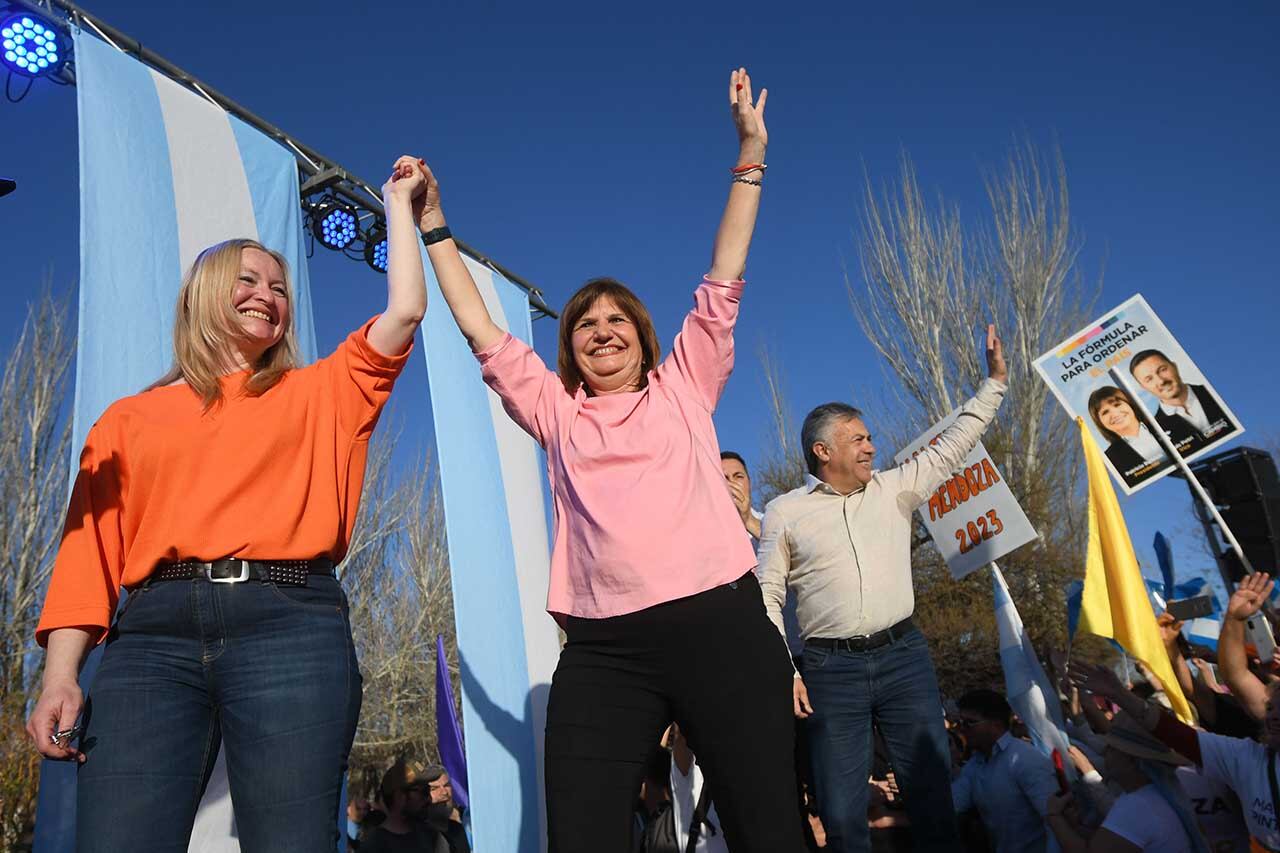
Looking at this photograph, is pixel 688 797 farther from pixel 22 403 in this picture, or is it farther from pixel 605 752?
pixel 22 403

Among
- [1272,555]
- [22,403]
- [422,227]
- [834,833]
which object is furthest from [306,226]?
[22,403]

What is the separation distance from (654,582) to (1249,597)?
255 cm

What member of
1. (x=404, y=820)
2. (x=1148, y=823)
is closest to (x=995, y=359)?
(x=1148, y=823)

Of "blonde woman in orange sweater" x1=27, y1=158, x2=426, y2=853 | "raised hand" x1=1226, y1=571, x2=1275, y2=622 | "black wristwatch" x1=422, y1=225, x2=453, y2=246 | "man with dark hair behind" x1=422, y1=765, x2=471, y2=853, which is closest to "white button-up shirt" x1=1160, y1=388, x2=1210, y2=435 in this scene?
"raised hand" x1=1226, y1=571, x2=1275, y2=622

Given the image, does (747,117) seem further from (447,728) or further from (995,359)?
(447,728)

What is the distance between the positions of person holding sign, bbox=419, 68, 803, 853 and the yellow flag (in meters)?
3.22

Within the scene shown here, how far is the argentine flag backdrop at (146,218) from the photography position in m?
2.84

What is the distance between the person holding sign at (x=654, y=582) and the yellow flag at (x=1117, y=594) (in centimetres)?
322

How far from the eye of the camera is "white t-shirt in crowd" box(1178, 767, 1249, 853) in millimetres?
3518

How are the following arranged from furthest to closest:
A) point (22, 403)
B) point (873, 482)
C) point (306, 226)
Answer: point (22, 403) → point (306, 226) → point (873, 482)

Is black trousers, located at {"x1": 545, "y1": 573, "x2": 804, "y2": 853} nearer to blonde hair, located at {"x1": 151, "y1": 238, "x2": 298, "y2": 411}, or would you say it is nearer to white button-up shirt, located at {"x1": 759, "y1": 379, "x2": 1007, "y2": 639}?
blonde hair, located at {"x1": 151, "y1": 238, "x2": 298, "y2": 411}

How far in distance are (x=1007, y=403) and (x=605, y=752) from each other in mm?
16194

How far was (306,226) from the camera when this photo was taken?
6.07 metres

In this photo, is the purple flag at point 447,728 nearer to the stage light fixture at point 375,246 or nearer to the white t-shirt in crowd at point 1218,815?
the stage light fixture at point 375,246
